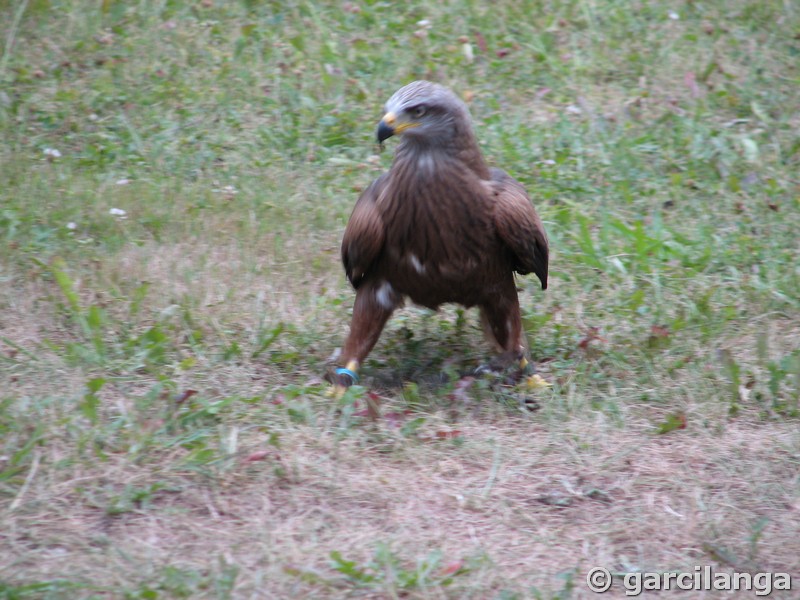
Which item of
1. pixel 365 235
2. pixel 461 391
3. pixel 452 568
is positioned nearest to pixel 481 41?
pixel 365 235

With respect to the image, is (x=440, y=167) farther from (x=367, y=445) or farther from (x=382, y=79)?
(x=382, y=79)

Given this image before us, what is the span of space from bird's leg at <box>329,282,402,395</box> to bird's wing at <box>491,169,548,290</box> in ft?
2.05

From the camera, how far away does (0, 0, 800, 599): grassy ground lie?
358cm

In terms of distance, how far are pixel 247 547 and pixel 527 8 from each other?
614 centimetres

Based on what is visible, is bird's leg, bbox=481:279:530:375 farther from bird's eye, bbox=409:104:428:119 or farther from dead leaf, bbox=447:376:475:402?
bird's eye, bbox=409:104:428:119

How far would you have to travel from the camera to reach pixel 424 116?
450cm

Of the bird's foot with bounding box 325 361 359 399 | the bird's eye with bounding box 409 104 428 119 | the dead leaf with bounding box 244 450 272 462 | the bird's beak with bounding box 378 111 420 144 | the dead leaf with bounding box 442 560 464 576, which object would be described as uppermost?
the bird's eye with bounding box 409 104 428 119

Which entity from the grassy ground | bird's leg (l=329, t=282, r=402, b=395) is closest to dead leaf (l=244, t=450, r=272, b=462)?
the grassy ground

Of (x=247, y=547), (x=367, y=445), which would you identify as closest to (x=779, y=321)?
(x=367, y=445)

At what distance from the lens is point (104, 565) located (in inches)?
129

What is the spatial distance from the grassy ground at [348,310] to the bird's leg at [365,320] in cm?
23

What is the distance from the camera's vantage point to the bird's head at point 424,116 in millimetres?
4441

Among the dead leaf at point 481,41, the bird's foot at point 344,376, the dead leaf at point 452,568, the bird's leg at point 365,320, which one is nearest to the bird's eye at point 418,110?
the bird's leg at point 365,320

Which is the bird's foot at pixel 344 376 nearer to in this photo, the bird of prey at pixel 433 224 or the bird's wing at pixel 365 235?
the bird of prey at pixel 433 224
